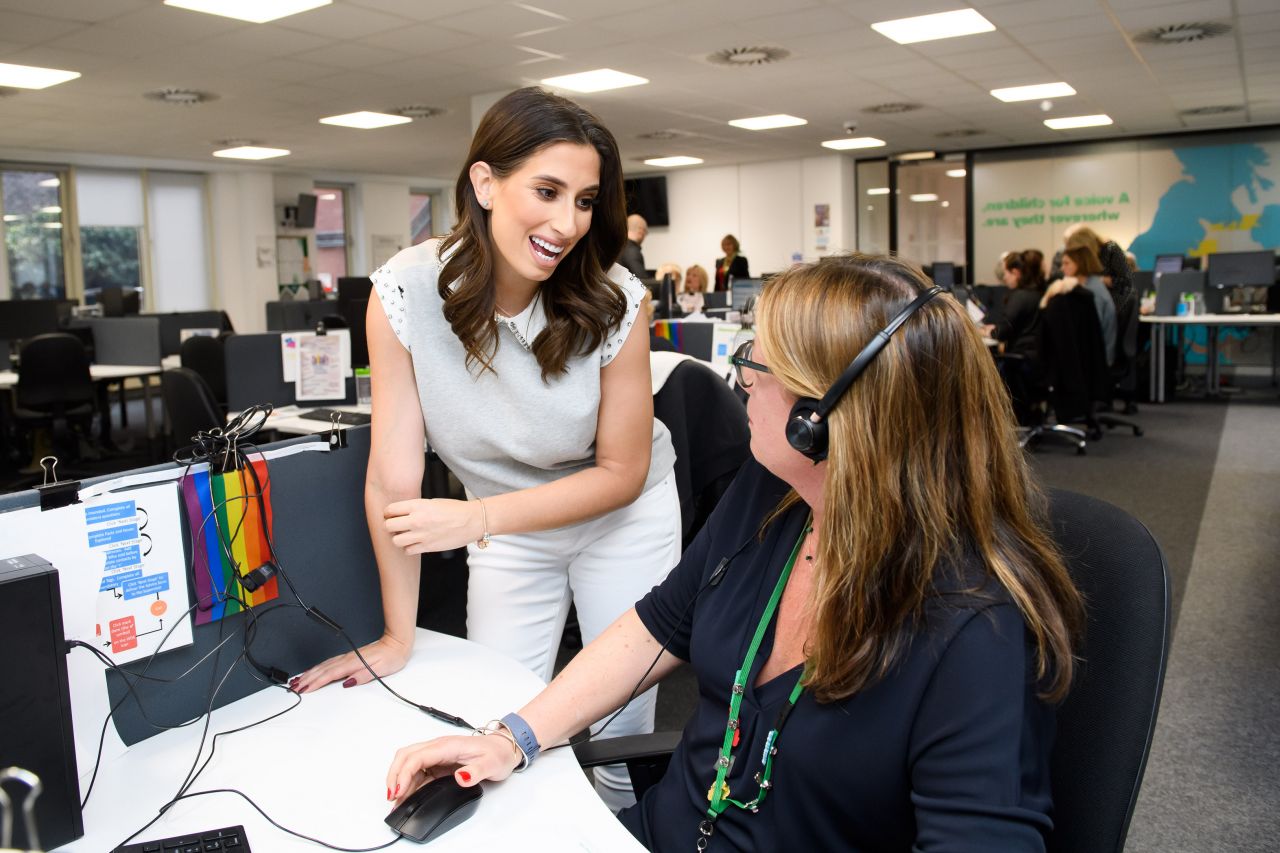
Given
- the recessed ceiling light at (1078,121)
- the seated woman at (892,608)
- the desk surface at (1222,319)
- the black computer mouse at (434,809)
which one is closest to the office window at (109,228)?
the recessed ceiling light at (1078,121)

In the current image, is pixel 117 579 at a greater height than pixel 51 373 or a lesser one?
lesser

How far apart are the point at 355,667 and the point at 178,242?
12372 mm

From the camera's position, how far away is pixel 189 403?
12.5ft

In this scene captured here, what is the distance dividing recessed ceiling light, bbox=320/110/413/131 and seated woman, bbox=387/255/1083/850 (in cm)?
850

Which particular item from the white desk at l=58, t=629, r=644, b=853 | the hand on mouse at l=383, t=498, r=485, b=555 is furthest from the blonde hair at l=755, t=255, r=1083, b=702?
the hand on mouse at l=383, t=498, r=485, b=555

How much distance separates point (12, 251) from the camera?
418 inches

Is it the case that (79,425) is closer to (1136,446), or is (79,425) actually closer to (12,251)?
(12,251)

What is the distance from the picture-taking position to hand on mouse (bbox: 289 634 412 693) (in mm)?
1317

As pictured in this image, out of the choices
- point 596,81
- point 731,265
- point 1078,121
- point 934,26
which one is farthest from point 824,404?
point 1078,121

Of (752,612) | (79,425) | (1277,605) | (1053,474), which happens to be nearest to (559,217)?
Result: (752,612)

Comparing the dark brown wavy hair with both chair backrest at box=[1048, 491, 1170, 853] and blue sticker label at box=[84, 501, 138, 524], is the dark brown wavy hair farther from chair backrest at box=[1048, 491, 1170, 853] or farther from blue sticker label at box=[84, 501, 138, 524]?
chair backrest at box=[1048, 491, 1170, 853]

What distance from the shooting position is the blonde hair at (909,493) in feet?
2.94

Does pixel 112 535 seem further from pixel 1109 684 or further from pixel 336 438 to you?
pixel 1109 684

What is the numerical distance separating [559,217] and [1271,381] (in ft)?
34.4
